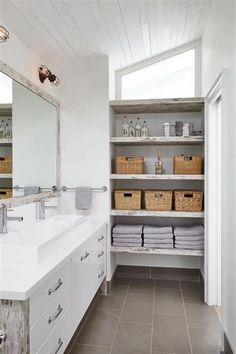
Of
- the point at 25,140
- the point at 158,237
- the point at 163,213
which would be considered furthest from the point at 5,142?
the point at 158,237

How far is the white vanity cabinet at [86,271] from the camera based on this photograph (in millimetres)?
2051

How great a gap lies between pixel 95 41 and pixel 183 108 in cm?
119

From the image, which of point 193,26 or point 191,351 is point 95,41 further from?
point 191,351

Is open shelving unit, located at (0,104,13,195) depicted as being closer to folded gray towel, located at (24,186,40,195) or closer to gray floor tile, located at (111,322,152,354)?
folded gray towel, located at (24,186,40,195)

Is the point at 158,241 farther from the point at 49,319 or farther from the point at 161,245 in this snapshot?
the point at 49,319

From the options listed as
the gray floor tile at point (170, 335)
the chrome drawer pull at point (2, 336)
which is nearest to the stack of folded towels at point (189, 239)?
the gray floor tile at point (170, 335)

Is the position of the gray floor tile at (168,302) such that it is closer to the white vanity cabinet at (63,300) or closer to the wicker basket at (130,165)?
the white vanity cabinet at (63,300)

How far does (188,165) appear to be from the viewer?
3.19 metres

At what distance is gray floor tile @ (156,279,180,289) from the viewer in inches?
132

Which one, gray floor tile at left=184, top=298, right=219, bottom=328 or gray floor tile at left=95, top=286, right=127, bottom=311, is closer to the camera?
gray floor tile at left=184, top=298, right=219, bottom=328

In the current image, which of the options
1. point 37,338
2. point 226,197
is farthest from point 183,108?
point 37,338

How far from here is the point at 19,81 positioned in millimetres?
2443

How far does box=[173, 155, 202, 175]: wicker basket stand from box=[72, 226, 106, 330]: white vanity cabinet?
102 centimetres

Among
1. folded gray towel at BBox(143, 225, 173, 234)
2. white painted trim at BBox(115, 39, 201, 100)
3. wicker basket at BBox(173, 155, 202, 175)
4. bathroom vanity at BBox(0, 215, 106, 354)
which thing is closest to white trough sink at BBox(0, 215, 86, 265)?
bathroom vanity at BBox(0, 215, 106, 354)
